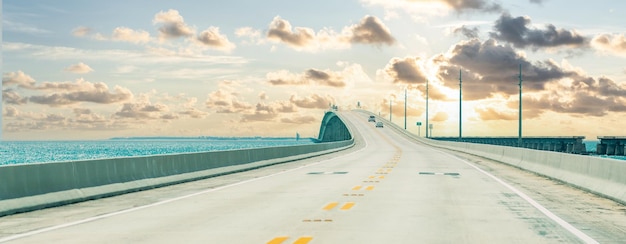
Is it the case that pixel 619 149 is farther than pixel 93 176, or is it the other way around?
pixel 619 149

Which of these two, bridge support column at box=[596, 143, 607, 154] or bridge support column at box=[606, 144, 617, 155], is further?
bridge support column at box=[596, 143, 607, 154]

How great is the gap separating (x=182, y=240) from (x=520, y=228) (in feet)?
16.5

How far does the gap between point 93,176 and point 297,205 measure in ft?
15.9

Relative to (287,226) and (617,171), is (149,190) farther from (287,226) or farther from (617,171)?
(617,171)

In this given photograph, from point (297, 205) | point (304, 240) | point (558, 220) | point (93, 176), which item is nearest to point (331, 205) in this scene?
point (297, 205)

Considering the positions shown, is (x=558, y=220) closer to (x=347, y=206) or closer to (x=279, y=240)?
(x=347, y=206)

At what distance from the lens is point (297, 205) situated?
15.5 metres

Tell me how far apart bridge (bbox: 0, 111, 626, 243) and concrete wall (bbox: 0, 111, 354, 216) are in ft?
0.09

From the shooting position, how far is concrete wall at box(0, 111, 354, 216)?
14336mm

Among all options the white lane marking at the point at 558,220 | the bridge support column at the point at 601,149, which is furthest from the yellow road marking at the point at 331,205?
the bridge support column at the point at 601,149

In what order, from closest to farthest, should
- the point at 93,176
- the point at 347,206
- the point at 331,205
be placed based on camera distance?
the point at 347,206 → the point at 331,205 → the point at 93,176

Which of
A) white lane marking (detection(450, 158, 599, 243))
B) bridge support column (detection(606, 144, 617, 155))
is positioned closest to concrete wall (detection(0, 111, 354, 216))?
white lane marking (detection(450, 158, 599, 243))

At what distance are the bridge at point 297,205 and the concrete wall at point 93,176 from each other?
27mm

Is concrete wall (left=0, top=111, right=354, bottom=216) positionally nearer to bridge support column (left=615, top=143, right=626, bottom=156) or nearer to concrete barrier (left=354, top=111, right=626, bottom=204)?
concrete barrier (left=354, top=111, right=626, bottom=204)
